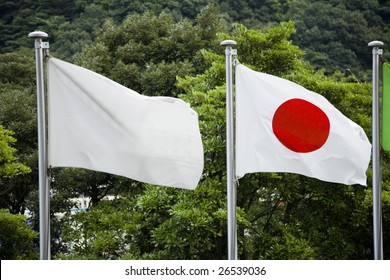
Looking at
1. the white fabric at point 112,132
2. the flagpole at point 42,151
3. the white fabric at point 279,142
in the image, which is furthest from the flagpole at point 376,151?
the flagpole at point 42,151

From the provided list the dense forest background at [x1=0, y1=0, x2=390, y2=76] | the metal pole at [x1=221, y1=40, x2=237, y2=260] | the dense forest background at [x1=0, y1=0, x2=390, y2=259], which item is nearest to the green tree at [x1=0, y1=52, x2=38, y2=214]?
the dense forest background at [x1=0, y1=0, x2=390, y2=259]

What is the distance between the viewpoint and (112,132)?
626 cm

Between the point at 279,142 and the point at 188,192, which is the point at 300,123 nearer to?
the point at 279,142

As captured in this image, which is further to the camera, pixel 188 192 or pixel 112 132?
pixel 188 192

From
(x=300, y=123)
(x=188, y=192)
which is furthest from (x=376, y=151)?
(x=188, y=192)

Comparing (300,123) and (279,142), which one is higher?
(300,123)

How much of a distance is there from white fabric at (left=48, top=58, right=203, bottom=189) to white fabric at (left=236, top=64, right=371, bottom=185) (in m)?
0.61

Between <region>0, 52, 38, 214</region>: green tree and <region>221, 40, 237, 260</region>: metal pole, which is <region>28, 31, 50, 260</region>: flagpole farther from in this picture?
<region>0, 52, 38, 214</region>: green tree

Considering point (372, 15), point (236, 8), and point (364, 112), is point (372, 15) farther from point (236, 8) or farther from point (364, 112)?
point (364, 112)

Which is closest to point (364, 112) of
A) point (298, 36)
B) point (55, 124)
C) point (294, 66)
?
point (294, 66)

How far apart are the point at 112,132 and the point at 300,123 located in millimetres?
1843

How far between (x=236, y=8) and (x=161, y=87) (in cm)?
2105

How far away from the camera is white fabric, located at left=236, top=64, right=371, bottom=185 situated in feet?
21.5

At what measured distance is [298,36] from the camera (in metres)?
36.6
